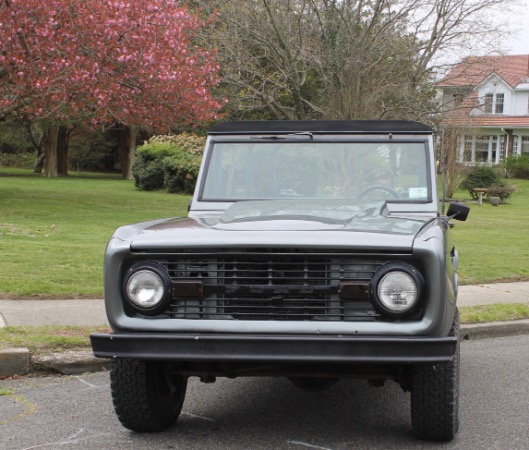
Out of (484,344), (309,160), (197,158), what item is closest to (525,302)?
(484,344)

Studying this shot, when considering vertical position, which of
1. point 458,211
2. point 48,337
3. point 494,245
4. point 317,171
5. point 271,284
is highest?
point 317,171

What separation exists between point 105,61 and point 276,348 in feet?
55.5

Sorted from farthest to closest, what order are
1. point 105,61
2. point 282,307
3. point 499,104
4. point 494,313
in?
1. point 499,104
2. point 105,61
3. point 494,313
4. point 282,307

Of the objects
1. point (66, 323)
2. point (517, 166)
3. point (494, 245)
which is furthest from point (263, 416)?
point (517, 166)

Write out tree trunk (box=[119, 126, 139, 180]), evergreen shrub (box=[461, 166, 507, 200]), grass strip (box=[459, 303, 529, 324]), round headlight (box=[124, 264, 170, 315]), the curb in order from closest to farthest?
round headlight (box=[124, 264, 170, 315]), the curb, grass strip (box=[459, 303, 529, 324]), evergreen shrub (box=[461, 166, 507, 200]), tree trunk (box=[119, 126, 139, 180])

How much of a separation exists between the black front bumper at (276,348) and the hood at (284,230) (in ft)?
1.56

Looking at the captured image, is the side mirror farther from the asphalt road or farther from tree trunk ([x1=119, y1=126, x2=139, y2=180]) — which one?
tree trunk ([x1=119, y1=126, x2=139, y2=180])

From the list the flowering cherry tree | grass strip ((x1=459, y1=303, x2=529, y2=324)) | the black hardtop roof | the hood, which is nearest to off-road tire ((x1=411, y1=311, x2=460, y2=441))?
the hood

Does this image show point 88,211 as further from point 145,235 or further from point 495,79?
point 495,79

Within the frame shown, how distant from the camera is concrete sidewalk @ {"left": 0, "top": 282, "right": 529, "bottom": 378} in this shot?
6.50m

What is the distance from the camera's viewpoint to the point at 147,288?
4.58 metres

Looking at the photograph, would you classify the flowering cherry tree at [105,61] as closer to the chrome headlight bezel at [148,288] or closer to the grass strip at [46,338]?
the grass strip at [46,338]

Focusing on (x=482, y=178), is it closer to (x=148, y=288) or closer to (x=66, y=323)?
(x=66, y=323)

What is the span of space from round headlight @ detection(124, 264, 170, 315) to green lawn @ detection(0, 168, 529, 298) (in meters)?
4.86
